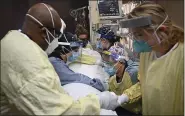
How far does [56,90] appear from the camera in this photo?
1.11m

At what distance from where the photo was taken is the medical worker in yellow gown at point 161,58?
48.6 inches

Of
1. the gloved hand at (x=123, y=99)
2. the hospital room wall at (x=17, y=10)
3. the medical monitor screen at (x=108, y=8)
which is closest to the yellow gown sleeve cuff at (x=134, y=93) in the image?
the gloved hand at (x=123, y=99)

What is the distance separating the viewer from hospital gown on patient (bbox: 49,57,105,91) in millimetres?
1706

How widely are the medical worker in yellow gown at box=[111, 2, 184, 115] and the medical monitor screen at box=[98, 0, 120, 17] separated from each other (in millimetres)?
793

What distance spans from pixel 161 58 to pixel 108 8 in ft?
3.19

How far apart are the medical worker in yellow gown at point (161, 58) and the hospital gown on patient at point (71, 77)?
398mm

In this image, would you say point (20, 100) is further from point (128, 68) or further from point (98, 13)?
point (98, 13)

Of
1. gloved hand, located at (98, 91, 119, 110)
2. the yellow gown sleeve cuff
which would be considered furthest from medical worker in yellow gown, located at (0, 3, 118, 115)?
the yellow gown sleeve cuff

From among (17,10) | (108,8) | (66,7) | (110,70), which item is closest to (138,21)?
(110,70)

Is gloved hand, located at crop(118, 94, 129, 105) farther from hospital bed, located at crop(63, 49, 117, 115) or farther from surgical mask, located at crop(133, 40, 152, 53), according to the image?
surgical mask, located at crop(133, 40, 152, 53)

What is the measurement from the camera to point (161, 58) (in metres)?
1.34

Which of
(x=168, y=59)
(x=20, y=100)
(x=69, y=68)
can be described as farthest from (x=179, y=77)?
(x=69, y=68)

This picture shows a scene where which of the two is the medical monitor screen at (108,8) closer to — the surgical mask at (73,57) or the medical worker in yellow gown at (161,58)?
the surgical mask at (73,57)

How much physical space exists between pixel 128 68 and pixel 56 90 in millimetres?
745
